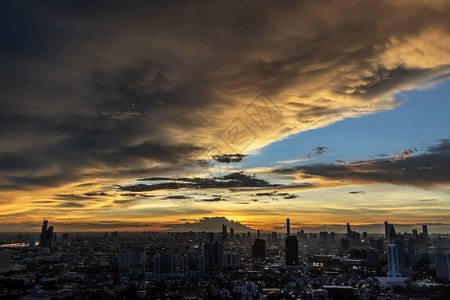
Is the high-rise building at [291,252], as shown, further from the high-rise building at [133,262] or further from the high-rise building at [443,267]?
the high-rise building at [133,262]

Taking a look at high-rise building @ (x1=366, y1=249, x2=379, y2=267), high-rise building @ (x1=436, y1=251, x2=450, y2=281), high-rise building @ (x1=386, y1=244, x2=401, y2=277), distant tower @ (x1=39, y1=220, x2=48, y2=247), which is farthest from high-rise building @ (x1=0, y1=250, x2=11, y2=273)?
high-rise building @ (x1=366, y1=249, x2=379, y2=267)

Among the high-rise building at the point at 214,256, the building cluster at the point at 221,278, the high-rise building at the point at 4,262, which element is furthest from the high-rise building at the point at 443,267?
the high-rise building at the point at 4,262

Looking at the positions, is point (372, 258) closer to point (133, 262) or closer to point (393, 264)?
point (393, 264)

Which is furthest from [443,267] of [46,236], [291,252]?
[46,236]

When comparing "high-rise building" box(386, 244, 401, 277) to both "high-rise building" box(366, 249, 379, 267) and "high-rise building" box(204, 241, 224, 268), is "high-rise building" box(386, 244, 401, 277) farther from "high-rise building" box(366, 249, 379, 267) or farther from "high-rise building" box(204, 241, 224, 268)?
"high-rise building" box(204, 241, 224, 268)

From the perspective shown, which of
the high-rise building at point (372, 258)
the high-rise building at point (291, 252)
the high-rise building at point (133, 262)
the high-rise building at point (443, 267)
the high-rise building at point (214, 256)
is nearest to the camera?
the high-rise building at point (443, 267)

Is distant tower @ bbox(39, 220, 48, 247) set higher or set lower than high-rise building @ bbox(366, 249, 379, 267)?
higher

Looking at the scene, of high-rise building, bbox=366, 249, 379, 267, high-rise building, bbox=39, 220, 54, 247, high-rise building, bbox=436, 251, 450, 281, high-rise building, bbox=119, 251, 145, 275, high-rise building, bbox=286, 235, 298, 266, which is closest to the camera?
high-rise building, bbox=436, 251, 450, 281

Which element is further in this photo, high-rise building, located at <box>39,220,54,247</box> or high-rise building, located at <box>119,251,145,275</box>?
high-rise building, located at <box>39,220,54,247</box>

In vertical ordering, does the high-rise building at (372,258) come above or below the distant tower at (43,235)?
below

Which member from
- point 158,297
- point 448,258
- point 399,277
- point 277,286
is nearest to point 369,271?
point 399,277

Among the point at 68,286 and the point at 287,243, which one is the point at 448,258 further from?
the point at 68,286
